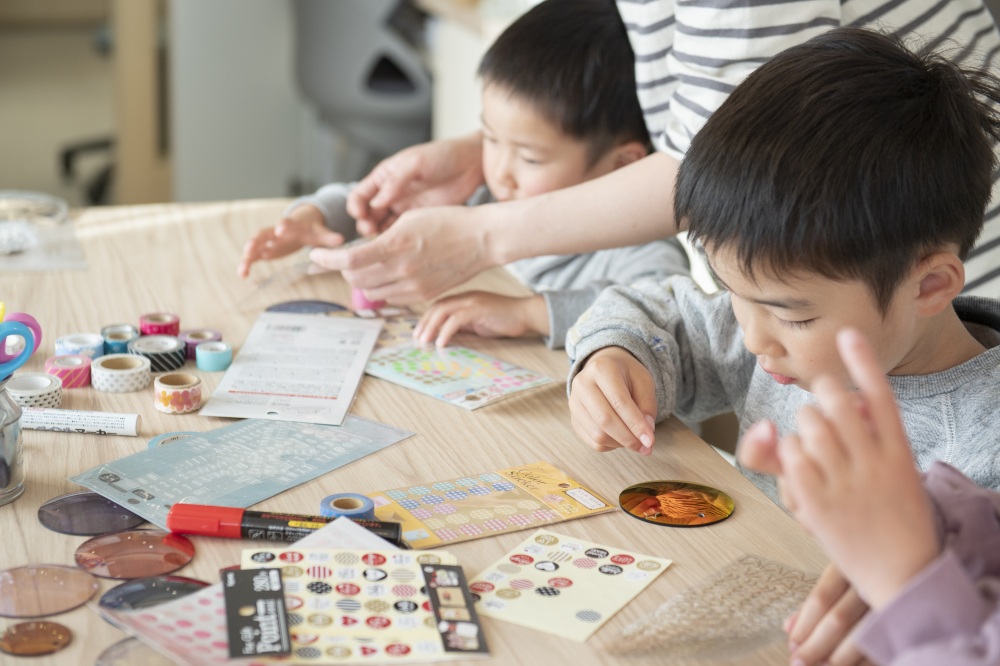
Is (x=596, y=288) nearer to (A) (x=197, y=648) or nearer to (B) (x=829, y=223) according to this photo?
(B) (x=829, y=223)

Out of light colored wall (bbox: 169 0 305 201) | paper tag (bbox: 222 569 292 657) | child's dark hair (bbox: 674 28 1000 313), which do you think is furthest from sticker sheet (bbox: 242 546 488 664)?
light colored wall (bbox: 169 0 305 201)

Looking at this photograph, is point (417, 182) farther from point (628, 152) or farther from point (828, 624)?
point (828, 624)

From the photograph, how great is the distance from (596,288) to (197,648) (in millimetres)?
709

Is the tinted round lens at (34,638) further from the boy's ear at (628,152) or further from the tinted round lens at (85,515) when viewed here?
the boy's ear at (628,152)

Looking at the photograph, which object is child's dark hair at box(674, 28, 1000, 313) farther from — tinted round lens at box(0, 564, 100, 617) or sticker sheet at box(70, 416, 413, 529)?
tinted round lens at box(0, 564, 100, 617)

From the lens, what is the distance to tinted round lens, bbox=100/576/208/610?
0.64m

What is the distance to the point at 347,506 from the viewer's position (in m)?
0.76

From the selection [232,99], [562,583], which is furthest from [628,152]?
[232,99]

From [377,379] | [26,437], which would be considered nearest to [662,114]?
[377,379]

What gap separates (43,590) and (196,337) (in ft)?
1.44

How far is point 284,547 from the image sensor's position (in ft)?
2.33

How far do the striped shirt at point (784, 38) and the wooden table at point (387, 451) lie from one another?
295 millimetres

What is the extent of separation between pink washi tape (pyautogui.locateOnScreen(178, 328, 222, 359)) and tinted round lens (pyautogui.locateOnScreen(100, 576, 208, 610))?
1.29 feet

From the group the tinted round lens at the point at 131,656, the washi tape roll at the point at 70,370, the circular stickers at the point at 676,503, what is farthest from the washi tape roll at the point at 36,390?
the circular stickers at the point at 676,503
